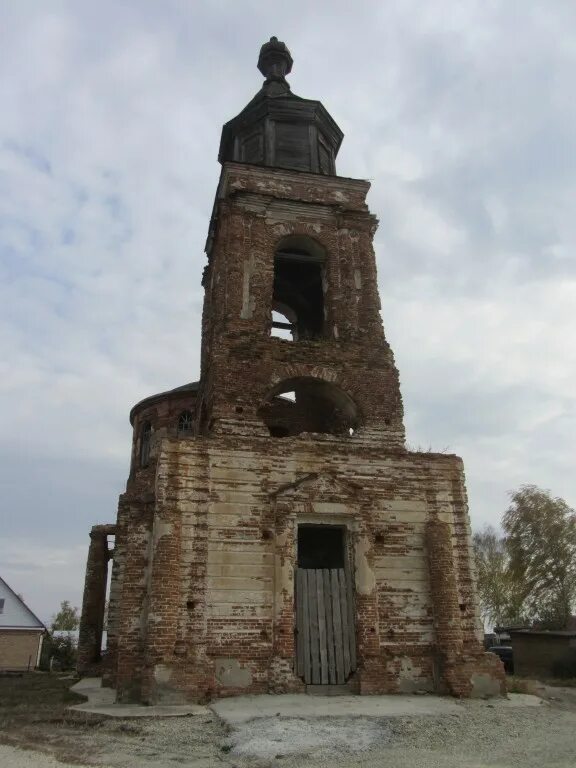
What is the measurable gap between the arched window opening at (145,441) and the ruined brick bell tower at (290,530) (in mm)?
8374

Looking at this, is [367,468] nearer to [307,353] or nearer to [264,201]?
[307,353]

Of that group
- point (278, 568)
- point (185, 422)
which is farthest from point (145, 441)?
point (278, 568)

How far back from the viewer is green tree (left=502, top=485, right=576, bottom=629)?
89.5ft

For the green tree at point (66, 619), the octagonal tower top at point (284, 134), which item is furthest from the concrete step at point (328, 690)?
the green tree at point (66, 619)

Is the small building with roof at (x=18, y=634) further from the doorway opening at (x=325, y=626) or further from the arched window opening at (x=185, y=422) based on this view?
the doorway opening at (x=325, y=626)

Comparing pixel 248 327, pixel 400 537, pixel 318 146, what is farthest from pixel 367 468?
pixel 318 146

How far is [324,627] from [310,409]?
5.88 metres

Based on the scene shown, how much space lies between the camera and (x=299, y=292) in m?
16.6

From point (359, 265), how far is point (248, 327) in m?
3.52

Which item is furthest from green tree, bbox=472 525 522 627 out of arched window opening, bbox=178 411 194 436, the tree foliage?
arched window opening, bbox=178 411 194 436

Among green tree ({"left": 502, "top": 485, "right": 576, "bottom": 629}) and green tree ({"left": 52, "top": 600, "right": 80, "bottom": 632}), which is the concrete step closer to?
green tree ({"left": 502, "top": 485, "right": 576, "bottom": 629})

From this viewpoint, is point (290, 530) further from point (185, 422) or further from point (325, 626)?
point (185, 422)

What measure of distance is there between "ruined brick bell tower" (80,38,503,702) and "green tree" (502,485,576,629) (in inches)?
727

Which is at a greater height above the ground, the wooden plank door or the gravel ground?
the wooden plank door
